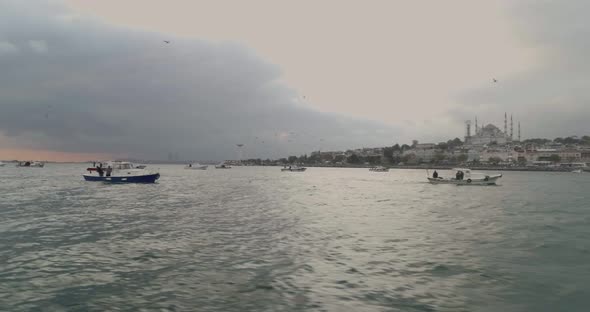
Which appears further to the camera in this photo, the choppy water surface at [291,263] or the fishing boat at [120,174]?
the fishing boat at [120,174]

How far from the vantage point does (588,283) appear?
12.3m

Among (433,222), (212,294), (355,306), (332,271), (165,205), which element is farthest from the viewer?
(165,205)

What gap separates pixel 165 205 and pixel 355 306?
2713cm

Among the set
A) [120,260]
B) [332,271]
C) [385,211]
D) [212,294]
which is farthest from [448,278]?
[385,211]

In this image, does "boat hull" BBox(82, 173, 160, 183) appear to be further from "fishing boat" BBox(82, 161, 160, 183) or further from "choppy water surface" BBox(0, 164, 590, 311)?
"choppy water surface" BBox(0, 164, 590, 311)

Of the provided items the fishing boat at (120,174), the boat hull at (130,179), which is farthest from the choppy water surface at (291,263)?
the fishing boat at (120,174)

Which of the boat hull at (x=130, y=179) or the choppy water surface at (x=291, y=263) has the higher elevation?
the boat hull at (x=130, y=179)

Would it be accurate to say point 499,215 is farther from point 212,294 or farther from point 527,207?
point 212,294

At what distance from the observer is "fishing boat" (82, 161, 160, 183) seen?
210 feet

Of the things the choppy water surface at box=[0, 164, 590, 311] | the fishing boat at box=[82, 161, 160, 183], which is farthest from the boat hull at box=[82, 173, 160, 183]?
the choppy water surface at box=[0, 164, 590, 311]

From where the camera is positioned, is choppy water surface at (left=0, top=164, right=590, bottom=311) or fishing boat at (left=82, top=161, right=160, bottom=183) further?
fishing boat at (left=82, top=161, right=160, bottom=183)

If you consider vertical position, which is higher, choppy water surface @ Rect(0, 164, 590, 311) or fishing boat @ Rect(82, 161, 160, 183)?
fishing boat @ Rect(82, 161, 160, 183)

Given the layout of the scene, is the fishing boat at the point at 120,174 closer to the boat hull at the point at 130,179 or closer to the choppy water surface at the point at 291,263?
the boat hull at the point at 130,179

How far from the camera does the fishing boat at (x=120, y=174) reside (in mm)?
64000
